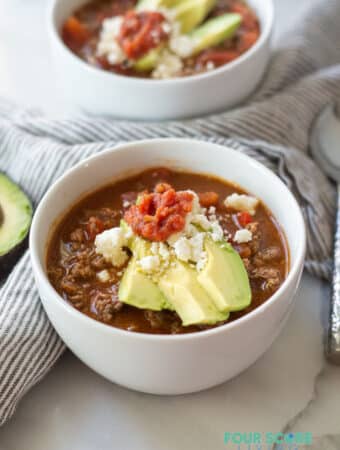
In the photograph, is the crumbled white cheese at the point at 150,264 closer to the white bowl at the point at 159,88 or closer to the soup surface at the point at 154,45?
the white bowl at the point at 159,88

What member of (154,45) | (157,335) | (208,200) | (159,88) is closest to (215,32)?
(154,45)

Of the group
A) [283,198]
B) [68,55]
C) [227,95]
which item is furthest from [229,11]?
[283,198]

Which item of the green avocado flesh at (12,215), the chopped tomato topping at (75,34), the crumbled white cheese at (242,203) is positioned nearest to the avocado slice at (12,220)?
the green avocado flesh at (12,215)

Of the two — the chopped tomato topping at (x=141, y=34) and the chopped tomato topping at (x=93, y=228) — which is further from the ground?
the chopped tomato topping at (x=141, y=34)

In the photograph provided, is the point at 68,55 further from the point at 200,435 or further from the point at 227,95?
the point at 200,435

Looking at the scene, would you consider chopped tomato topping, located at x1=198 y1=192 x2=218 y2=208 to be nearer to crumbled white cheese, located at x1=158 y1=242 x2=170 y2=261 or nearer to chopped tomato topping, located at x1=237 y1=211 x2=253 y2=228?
chopped tomato topping, located at x1=237 y1=211 x2=253 y2=228

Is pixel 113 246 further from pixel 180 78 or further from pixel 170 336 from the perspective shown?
pixel 180 78
